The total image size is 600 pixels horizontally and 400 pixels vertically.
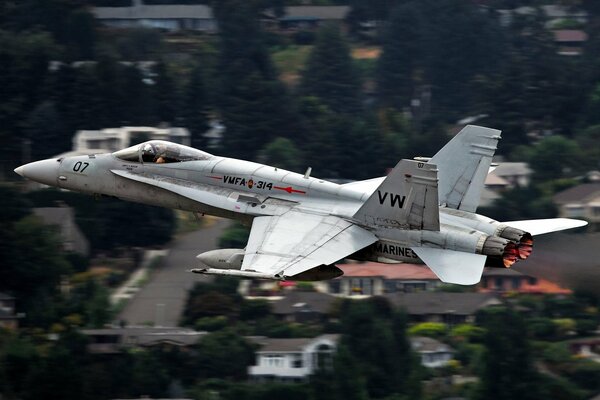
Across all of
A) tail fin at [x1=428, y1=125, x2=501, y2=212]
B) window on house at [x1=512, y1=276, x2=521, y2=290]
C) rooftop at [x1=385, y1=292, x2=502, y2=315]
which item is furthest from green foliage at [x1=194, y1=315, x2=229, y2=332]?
tail fin at [x1=428, y1=125, x2=501, y2=212]

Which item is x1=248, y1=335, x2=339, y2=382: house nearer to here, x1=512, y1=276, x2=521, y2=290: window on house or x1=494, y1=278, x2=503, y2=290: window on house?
x1=494, y1=278, x2=503, y2=290: window on house

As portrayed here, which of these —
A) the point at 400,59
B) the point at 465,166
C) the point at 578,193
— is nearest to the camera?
the point at 465,166

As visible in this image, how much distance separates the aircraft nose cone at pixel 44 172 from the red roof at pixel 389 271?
50451 mm

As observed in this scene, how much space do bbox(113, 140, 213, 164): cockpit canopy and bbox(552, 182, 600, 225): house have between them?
68.6 m

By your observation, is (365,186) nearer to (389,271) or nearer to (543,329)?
(543,329)

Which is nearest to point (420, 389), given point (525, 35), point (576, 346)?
point (576, 346)

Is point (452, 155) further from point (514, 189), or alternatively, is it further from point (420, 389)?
point (514, 189)

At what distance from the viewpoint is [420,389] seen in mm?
85625

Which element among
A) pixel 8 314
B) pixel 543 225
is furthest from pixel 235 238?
pixel 543 225

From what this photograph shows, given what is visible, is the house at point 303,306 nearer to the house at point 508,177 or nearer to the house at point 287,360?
the house at point 287,360

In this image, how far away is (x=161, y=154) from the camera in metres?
46.4

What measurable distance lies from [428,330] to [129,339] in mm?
17879

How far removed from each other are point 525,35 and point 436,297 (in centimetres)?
7650

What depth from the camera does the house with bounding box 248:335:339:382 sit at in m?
86.8
